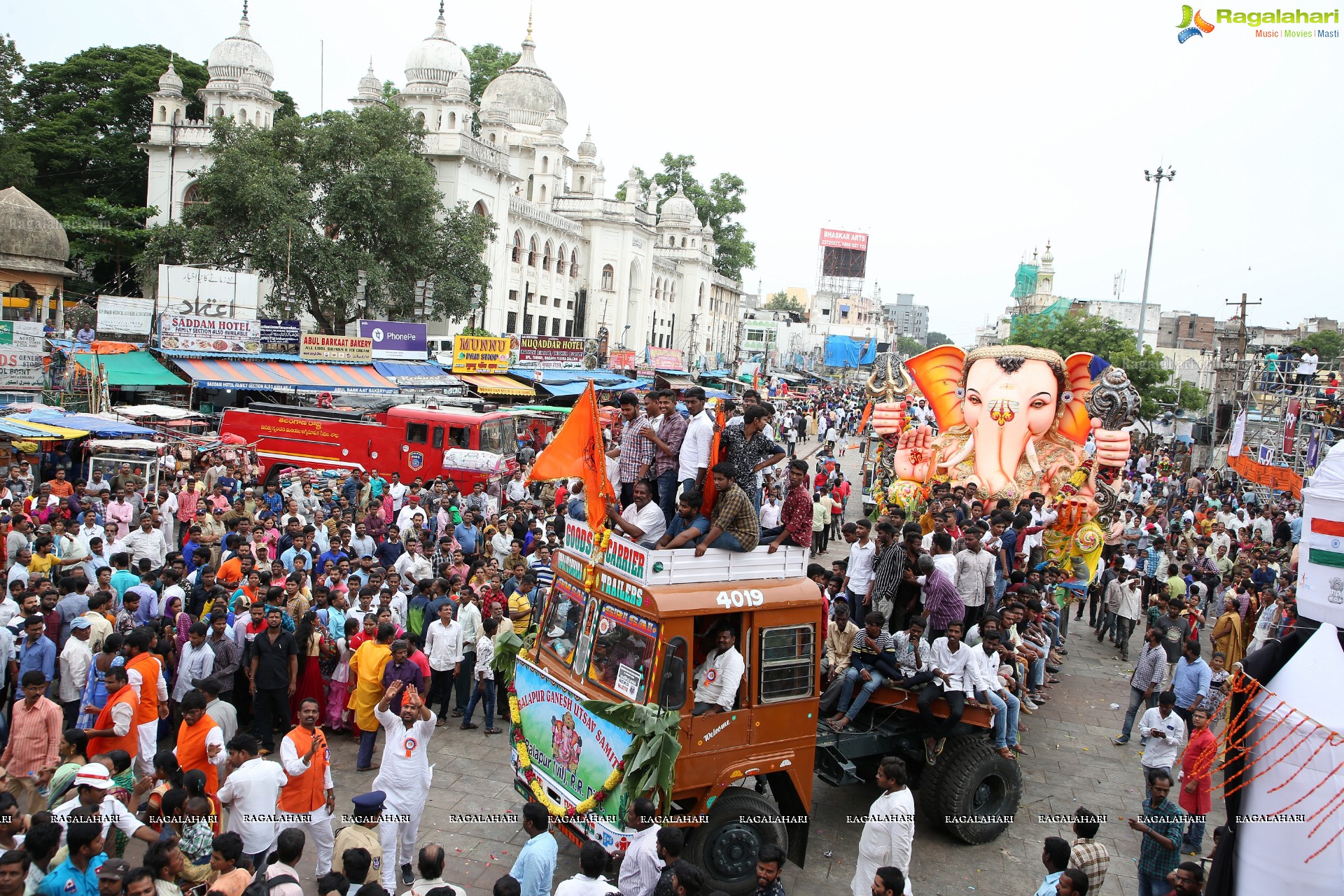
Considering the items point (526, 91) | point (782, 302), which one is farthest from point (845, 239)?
point (526, 91)

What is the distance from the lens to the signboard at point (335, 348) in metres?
26.1

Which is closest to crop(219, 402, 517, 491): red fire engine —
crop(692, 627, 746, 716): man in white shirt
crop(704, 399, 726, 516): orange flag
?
crop(704, 399, 726, 516): orange flag

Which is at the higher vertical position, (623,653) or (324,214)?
(324,214)

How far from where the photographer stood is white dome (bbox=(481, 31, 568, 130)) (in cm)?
4978

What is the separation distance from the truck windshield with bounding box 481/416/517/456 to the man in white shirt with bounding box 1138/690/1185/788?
1439cm

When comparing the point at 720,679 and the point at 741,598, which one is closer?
the point at 720,679

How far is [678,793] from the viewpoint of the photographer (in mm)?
5855

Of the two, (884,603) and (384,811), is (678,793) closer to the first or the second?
(384,811)

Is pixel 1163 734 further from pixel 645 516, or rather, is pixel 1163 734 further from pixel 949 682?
pixel 645 516

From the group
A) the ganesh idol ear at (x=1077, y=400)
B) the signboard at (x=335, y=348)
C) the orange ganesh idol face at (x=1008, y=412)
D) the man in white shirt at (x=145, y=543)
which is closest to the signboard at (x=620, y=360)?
the signboard at (x=335, y=348)

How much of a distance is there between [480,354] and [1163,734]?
25661 millimetres

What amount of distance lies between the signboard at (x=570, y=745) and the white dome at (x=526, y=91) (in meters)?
47.6

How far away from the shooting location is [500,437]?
20.5 metres

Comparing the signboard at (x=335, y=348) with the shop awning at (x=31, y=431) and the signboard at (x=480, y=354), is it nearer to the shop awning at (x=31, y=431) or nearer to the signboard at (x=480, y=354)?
the signboard at (x=480, y=354)
